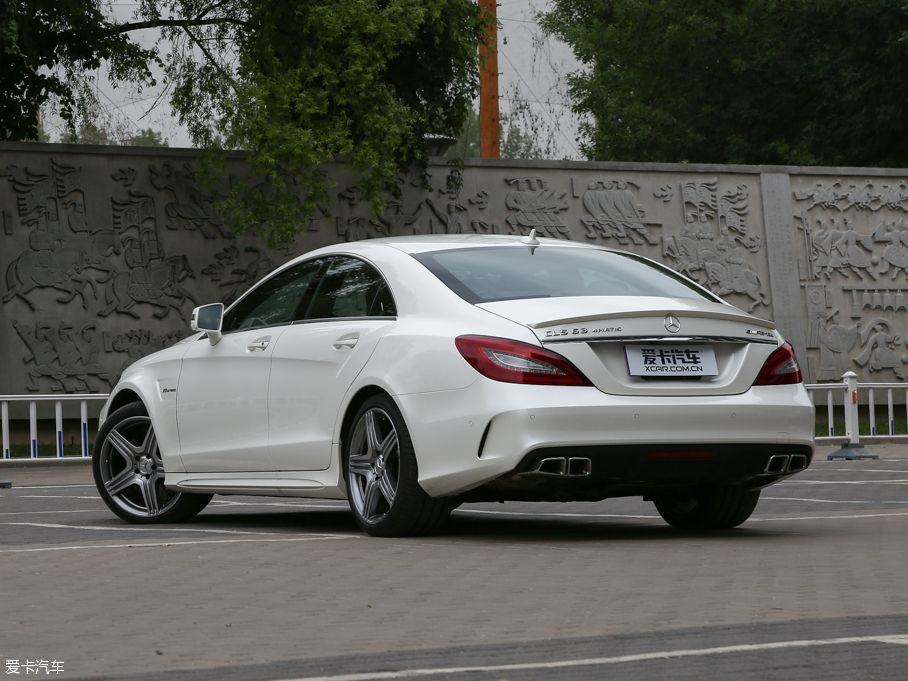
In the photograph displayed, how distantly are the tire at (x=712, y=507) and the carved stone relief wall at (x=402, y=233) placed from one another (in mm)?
13002

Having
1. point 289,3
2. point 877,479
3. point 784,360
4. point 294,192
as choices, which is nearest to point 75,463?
point 294,192

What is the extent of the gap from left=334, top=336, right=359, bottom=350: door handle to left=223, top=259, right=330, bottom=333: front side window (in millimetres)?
618

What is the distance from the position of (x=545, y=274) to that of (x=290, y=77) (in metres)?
13.0

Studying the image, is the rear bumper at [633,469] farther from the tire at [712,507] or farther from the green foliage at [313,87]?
the green foliage at [313,87]

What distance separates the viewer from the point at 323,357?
760 cm

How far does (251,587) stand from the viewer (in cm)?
549

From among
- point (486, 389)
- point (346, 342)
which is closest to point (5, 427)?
point (346, 342)

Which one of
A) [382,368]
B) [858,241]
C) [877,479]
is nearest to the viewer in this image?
[382,368]

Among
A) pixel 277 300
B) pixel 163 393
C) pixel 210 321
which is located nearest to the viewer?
pixel 277 300

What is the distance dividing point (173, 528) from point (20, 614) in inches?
137

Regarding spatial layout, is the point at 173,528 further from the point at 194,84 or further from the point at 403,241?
the point at 194,84

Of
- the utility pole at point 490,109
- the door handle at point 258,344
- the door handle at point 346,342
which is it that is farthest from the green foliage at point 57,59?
the door handle at point 346,342

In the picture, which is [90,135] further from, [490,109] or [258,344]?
[258,344]

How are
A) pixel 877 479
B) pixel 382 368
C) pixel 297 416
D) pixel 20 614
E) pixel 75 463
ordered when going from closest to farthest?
pixel 20 614
pixel 382 368
pixel 297 416
pixel 877 479
pixel 75 463
